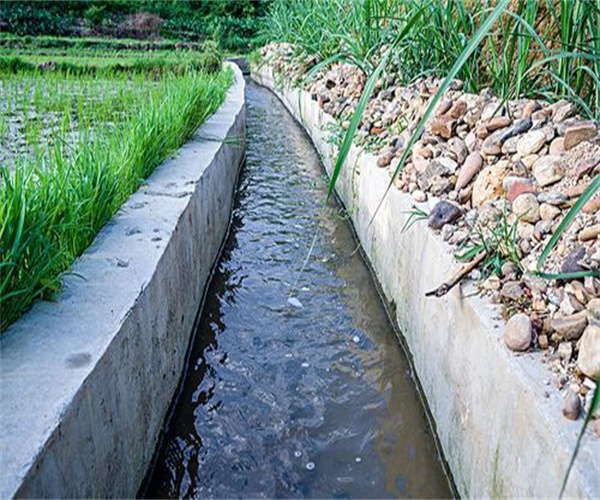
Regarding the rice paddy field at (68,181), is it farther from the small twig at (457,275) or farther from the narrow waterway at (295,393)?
the small twig at (457,275)

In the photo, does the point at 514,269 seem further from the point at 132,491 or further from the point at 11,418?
the point at 11,418

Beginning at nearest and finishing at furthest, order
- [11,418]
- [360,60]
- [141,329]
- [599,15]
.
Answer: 1. [11,418]
2. [141,329]
3. [599,15]
4. [360,60]

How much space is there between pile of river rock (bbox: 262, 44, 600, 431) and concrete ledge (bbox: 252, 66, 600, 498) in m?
0.05

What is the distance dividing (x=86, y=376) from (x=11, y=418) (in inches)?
6.8

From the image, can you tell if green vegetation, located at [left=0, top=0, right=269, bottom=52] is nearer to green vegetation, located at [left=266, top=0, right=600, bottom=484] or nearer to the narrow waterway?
green vegetation, located at [left=266, top=0, right=600, bottom=484]

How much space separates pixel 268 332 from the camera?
246cm

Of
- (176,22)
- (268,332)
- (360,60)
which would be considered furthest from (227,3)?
(268,332)

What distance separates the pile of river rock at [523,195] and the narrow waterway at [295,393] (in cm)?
56

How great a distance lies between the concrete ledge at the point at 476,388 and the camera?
113 centimetres

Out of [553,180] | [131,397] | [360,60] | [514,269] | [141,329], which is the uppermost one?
[360,60]

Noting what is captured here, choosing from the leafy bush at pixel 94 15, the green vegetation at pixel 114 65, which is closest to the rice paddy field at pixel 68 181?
the green vegetation at pixel 114 65

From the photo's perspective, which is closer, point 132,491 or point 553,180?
point 132,491

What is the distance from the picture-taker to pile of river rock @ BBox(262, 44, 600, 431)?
4.51 ft

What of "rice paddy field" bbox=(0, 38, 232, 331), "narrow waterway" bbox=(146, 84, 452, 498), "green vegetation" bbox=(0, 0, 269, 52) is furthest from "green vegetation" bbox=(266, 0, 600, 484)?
"green vegetation" bbox=(0, 0, 269, 52)
